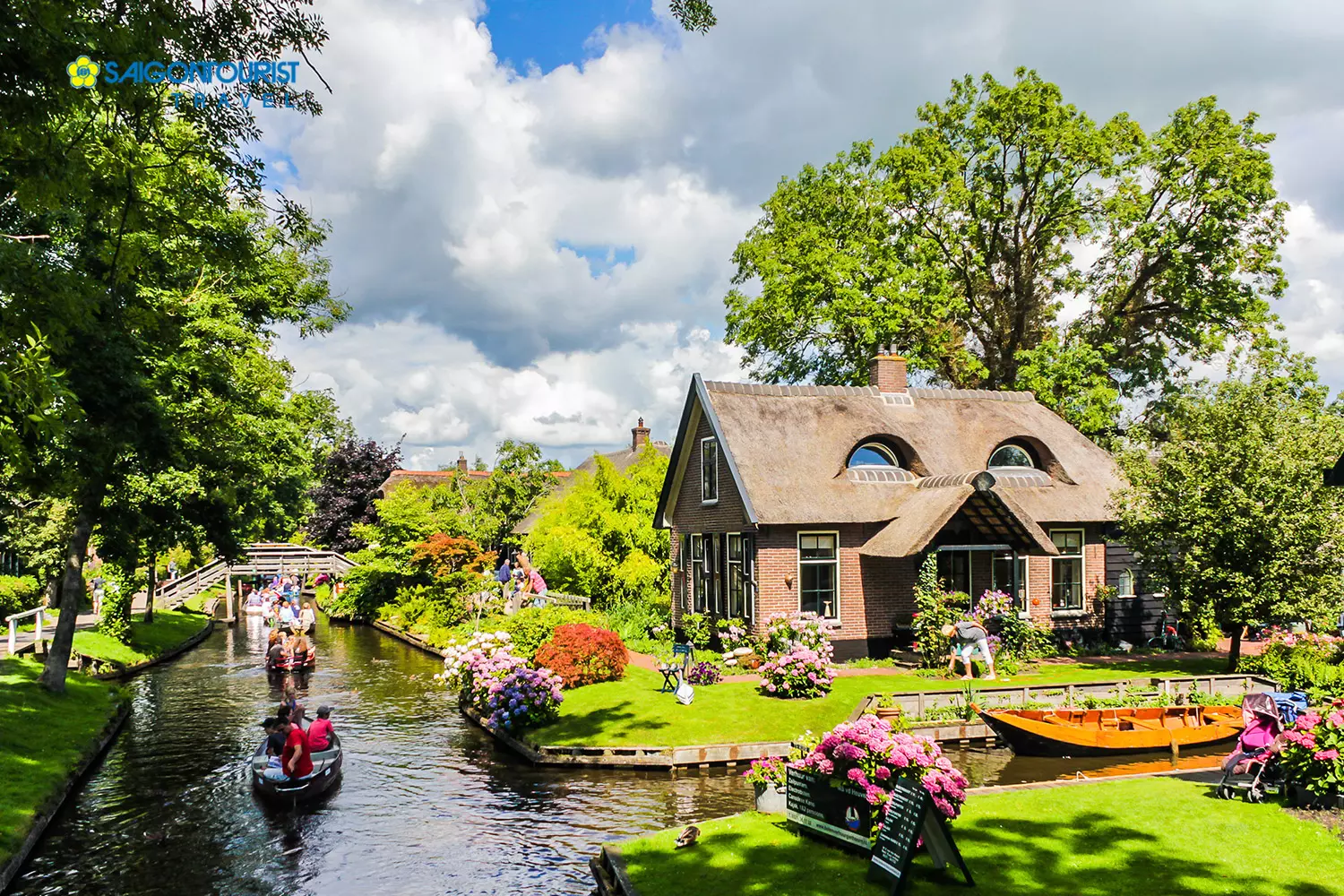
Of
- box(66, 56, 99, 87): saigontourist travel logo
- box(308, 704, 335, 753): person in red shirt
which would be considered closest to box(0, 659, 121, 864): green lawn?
box(308, 704, 335, 753): person in red shirt

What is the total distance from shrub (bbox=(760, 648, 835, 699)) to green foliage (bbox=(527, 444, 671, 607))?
45.3 ft

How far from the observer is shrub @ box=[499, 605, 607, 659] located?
22375 mm

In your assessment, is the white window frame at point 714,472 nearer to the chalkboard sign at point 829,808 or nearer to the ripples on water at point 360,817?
the ripples on water at point 360,817

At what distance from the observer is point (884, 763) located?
10195 millimetres

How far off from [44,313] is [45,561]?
1098 inches

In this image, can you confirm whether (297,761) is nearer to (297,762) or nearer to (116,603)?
(297,762)

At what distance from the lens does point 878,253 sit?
36.7m

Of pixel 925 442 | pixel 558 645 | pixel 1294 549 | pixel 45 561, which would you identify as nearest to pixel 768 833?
pixel 558 645

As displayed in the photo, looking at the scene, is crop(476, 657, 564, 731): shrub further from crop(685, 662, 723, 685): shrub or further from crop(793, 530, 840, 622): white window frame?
crop(793, 530, 840, 622): white window frame

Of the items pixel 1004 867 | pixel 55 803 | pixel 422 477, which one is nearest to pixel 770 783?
pixel 1004 867

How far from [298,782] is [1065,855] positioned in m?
11.6

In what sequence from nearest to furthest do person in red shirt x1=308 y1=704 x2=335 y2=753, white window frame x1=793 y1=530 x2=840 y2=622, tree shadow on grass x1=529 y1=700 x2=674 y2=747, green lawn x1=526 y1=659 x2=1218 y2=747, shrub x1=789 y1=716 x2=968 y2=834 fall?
shrub x1=789 y1=716 x2=968 y2=834 → person in red shirt x1=308 y1=704 x2=335 y2=753 → green lawn x1=526 y1=659 x2=1218 y2=747 → tree shadow on grass x1=529 y1=700 x2=674 y2=747 → white window frame x1=793 y1=530 x2=840 y2=622

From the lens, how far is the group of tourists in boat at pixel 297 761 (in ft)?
48.8

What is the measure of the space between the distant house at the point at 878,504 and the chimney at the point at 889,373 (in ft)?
0.15
